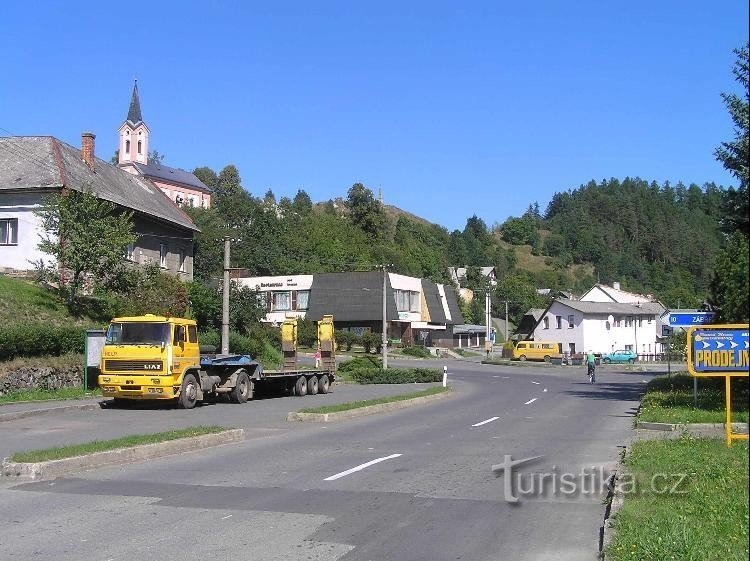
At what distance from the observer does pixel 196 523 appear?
865 centimetres

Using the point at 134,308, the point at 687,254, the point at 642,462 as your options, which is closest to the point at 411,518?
the point at 642,462

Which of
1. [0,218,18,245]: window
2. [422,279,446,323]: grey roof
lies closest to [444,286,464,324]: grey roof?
[422,279,446,323]: grey roof

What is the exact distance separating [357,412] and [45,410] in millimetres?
8175

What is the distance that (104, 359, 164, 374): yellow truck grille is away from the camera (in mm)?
23203

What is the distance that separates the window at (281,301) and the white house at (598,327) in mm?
28978

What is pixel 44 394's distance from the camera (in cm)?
2486

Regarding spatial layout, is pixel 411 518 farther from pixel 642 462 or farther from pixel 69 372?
pixel 69 372

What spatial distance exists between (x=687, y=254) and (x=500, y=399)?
7117cm

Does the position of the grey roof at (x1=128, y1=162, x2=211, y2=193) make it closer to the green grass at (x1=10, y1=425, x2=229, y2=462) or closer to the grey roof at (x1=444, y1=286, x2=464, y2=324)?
the grey roof at (x1=444, y1=286, x2=464, y2=324)

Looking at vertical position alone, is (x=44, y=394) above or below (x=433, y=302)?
below

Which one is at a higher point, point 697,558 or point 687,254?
point 687,254

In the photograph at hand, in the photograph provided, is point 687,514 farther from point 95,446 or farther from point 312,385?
point 312,385
